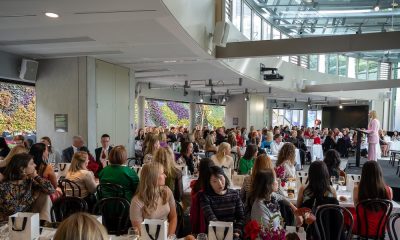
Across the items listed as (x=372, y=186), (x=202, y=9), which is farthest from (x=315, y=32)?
(x=372, y=186)

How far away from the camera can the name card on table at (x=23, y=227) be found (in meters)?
2.53

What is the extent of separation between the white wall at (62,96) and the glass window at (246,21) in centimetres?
646

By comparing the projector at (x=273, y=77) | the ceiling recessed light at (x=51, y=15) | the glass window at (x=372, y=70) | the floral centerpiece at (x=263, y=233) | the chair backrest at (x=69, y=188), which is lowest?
the chair backrest at (x=69, y=188)

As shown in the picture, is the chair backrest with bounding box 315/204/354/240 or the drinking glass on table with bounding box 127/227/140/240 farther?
the chair backrest with bounding box 315/204/354/240

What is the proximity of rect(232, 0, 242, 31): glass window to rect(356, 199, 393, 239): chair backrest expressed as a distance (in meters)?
7.82

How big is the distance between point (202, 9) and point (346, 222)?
4.45 m

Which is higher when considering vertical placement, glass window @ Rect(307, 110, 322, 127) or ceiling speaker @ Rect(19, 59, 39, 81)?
ceiling speaker @ Rect(19, 59, 39, 81)

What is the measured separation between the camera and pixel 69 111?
7250mm

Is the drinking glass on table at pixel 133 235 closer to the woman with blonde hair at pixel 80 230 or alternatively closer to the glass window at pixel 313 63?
the woman with blonde hair at pixel 80 230

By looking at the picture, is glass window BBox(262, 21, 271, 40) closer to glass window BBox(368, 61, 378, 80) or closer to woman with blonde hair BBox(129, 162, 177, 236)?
glass window BBox(368, 61, 378, 80)

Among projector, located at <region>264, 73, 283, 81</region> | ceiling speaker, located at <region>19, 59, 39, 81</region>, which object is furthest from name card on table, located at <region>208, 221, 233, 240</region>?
projector, located at <region>264, 73, 283, 81</region>

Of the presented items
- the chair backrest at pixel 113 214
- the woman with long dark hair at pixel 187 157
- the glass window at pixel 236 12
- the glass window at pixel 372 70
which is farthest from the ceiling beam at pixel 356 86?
the chair backrest at pixel 113 214

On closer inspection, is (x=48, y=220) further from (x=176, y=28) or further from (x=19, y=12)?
(x=176, y=28)

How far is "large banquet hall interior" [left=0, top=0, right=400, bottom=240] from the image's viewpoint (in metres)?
3.17
